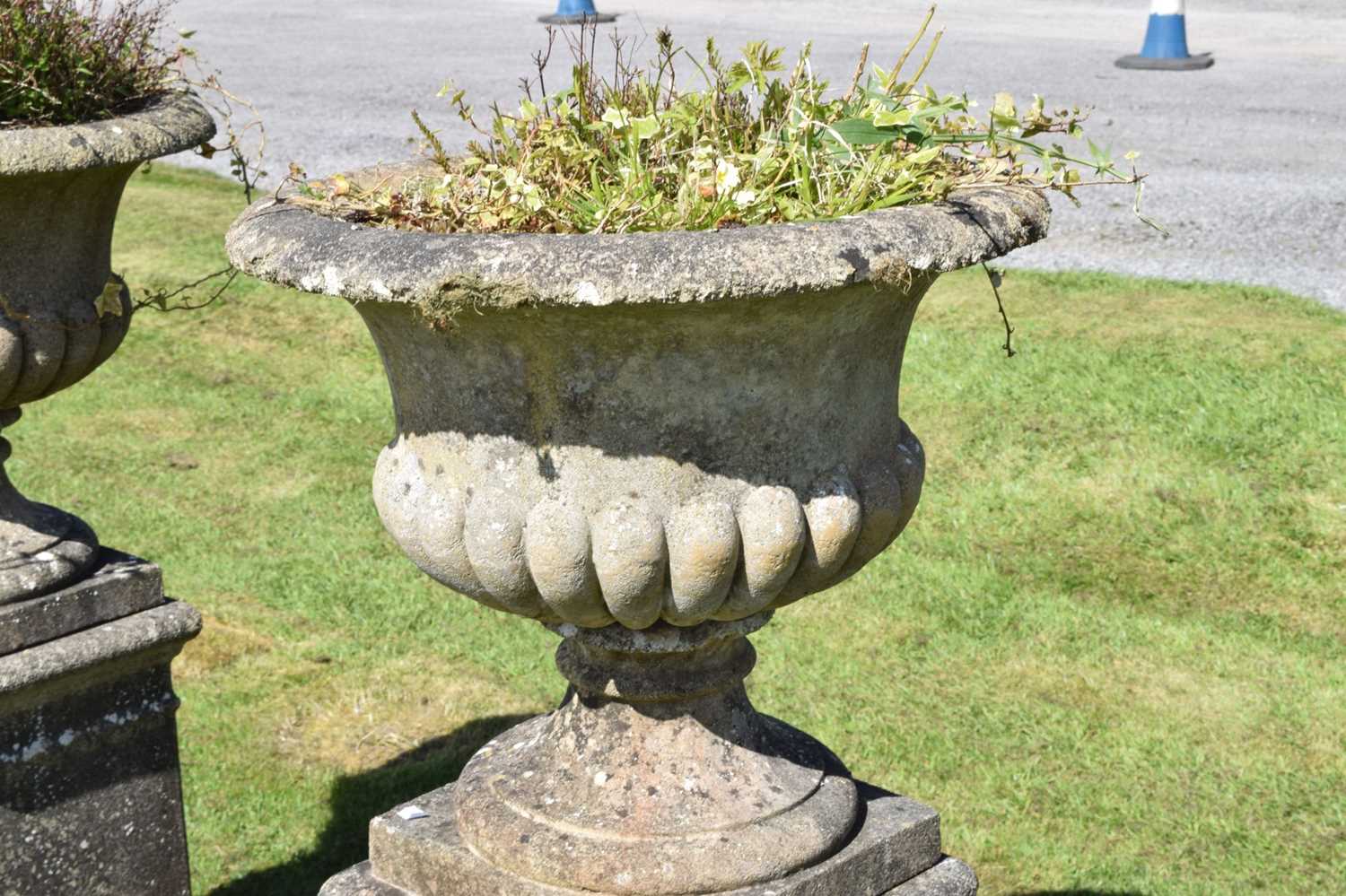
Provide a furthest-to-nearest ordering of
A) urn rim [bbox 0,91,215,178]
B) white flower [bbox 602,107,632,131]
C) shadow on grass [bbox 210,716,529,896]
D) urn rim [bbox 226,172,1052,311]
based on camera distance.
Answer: shadow on grass [bbox 210,716,529,896], urn rim [bbox 0,91,215,178], white flower [bbox 602,107,632,131], urn rim [bbox 226,172,1052,311]

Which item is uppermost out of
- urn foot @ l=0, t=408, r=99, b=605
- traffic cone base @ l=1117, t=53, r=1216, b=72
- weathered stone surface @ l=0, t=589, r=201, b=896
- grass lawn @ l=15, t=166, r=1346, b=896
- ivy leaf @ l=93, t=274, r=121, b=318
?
ivy leaf @ l=93, t=274, r=121, b=318

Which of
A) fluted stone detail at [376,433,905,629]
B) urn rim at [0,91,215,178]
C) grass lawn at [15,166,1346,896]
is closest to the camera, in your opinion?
fluted stone detail at [376,433,905,629]

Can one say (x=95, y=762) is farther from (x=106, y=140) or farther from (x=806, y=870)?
(x=806, y=870)

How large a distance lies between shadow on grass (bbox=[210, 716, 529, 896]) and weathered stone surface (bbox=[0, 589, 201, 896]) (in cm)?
37

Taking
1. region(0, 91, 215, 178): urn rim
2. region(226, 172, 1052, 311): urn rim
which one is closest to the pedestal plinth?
region(226, 172, 1052, 311): urn rim

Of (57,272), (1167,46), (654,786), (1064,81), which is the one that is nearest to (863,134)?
(654,786)

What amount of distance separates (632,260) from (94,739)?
212cm

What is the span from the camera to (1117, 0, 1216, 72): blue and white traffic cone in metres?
11.7

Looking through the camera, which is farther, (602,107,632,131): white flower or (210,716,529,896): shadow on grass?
(210,716,529,896): shadow on grass

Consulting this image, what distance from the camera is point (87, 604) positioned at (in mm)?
3561

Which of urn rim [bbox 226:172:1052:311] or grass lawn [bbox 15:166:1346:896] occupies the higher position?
urn rim [bbox 226:172:1052:311]

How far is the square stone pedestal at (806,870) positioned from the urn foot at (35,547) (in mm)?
1213

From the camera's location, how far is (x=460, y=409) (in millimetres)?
2264

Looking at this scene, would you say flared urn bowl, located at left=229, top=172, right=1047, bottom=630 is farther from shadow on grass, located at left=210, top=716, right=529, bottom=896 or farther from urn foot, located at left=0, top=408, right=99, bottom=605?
shadow on grass, located at left=210, top=716, right=529, bottom=896
